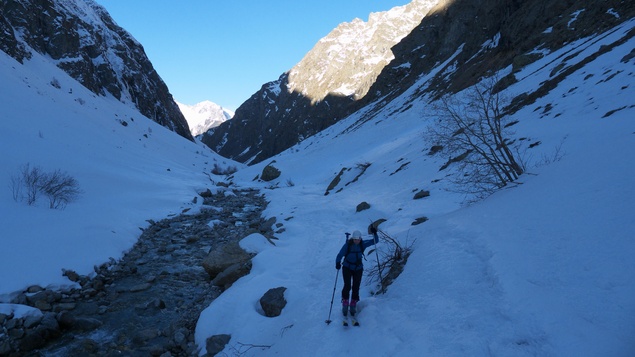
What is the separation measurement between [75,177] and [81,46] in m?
52.6

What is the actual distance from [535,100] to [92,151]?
87.4ft

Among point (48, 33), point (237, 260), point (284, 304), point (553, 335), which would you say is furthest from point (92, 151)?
point (48, 33)

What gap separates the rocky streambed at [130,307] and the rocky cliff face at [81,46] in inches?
1467

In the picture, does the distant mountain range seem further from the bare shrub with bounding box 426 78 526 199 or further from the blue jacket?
the blue jacket

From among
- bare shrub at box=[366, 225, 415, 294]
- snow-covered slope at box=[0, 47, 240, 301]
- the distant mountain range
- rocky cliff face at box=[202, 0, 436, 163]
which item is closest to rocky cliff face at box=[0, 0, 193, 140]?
snow-covered slope at box=[0, 47, 240, 301]

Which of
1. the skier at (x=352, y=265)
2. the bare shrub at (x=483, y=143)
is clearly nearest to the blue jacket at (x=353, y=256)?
the skier at (x=352, y=265)

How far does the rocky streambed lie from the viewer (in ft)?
23.2

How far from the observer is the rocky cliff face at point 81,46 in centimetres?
4394

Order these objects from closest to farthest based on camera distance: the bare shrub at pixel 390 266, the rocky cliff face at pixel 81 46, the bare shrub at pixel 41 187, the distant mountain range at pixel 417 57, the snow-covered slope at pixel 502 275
→ the snow-covered slope at pixel 502 275 → the bare shrub at pixel 390 266 → the bare shrub at pixel 41 187 → the distant mountain range at pixel 417 57 → the rocky cliff face at pixel 81 46

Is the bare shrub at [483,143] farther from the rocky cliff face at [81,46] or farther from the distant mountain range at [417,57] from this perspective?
the rocky cliff face at [81,46]

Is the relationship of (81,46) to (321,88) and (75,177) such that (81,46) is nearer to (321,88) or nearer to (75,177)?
(75,177)

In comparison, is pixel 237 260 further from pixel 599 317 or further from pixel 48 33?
pixel 48 33

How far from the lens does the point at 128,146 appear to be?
2867 centimetres

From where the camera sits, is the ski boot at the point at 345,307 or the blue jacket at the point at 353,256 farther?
the blue jacket at the point at 353,256
